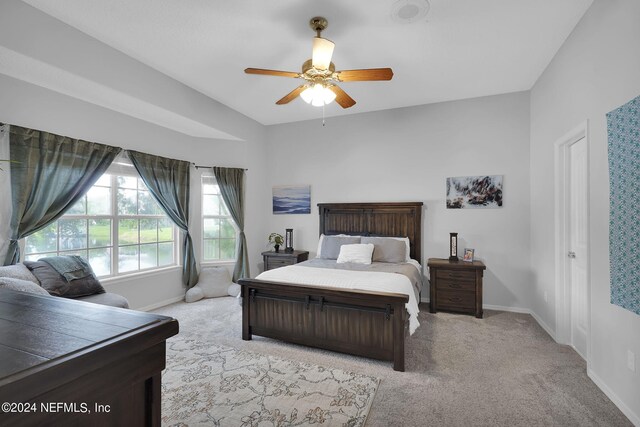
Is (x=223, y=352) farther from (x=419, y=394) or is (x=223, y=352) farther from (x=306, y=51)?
(x=306, y=51)

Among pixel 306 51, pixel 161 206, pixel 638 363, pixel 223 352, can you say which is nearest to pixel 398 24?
pixel 306 51

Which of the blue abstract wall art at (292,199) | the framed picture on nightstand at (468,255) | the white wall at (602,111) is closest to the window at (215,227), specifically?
the blue abstract wall art at (292,199)

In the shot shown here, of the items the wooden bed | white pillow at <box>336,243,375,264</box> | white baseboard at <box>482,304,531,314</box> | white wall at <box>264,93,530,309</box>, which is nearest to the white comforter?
the wooden bed

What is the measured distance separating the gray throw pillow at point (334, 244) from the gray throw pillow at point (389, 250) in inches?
13.9

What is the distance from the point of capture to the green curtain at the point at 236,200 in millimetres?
4941

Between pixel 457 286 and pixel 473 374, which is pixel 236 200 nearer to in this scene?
pixel 457 286

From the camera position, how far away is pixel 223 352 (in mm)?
2865

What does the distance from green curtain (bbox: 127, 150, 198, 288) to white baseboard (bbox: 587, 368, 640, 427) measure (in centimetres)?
474

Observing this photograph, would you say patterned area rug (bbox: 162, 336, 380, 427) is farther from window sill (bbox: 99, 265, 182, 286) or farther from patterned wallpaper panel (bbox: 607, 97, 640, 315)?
patterned wallpaper panel (bbox: 607, 97, 640, 315)

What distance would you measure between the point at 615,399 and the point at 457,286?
188 centimetres

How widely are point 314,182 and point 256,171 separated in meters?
1.08

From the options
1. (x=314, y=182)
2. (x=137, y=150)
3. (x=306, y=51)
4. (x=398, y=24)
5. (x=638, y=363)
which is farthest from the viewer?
(x=314, y=182)

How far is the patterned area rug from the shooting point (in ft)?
6.39

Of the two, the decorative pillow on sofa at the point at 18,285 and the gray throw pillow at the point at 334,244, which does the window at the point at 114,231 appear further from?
the gray throw pillow at the point at 334,244
